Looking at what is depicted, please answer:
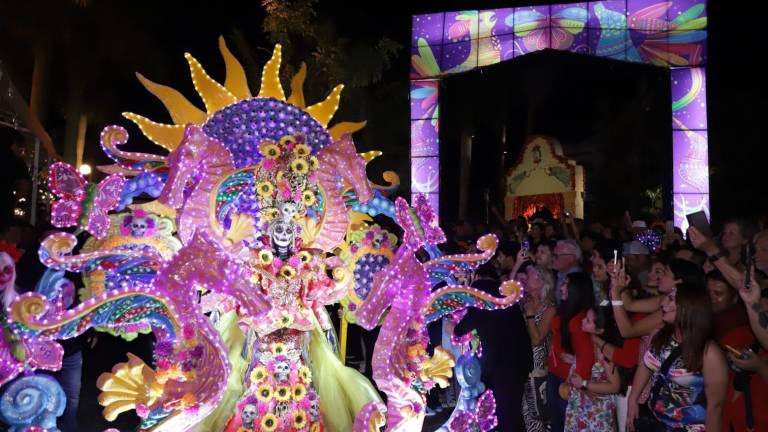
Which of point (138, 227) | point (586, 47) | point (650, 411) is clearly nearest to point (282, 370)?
point (138, 227)

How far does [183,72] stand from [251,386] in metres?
12.8

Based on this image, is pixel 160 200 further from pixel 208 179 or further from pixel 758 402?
pixel 758 402

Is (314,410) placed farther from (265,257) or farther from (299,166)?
(299,166)

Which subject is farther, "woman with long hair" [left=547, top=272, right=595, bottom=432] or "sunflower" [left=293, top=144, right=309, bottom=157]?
"woman with long hair" [left=547, top=272, right=595, bottom=432]

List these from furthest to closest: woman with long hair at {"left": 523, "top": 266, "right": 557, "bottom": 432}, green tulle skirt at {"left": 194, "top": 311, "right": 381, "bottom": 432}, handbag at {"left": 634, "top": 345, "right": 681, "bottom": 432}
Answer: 1. woman with long hair at {"left": 523, "top": 266, "right": 557, "bottom": 432}
2. green tulle skirt at {"left": 194, "top": 311, "right": 381, "bottom": 432}
3. handbag at {"left": 634, "top": 345, "right": 681, "bottom": 432}

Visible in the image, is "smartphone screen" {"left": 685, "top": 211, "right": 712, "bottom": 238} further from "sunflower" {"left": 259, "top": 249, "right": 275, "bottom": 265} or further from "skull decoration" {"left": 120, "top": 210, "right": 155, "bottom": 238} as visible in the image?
"skull decoration" {"left": 120, "top": 210, "right": 155, "bottom": 238}

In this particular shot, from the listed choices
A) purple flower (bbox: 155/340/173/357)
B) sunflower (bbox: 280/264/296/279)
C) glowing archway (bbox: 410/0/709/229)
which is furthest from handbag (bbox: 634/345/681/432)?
glowing archway (bbox: 410/0/709/229)

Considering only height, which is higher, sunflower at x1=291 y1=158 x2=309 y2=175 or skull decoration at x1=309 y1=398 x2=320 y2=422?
sunflower at x1=291 y1=158 x2=309 y2=175

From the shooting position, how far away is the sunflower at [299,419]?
4314 mm

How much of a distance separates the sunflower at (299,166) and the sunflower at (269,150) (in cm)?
11

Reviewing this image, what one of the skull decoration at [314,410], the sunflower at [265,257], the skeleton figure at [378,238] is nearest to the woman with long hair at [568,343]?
the skeleton figure at [378,238]

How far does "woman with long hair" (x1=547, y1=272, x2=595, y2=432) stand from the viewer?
15.2 ft

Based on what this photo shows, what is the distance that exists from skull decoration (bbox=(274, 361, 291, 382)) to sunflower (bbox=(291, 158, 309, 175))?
112 centimetres

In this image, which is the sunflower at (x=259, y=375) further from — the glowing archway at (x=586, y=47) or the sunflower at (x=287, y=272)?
the glowing archway at (x=586, y=47)
